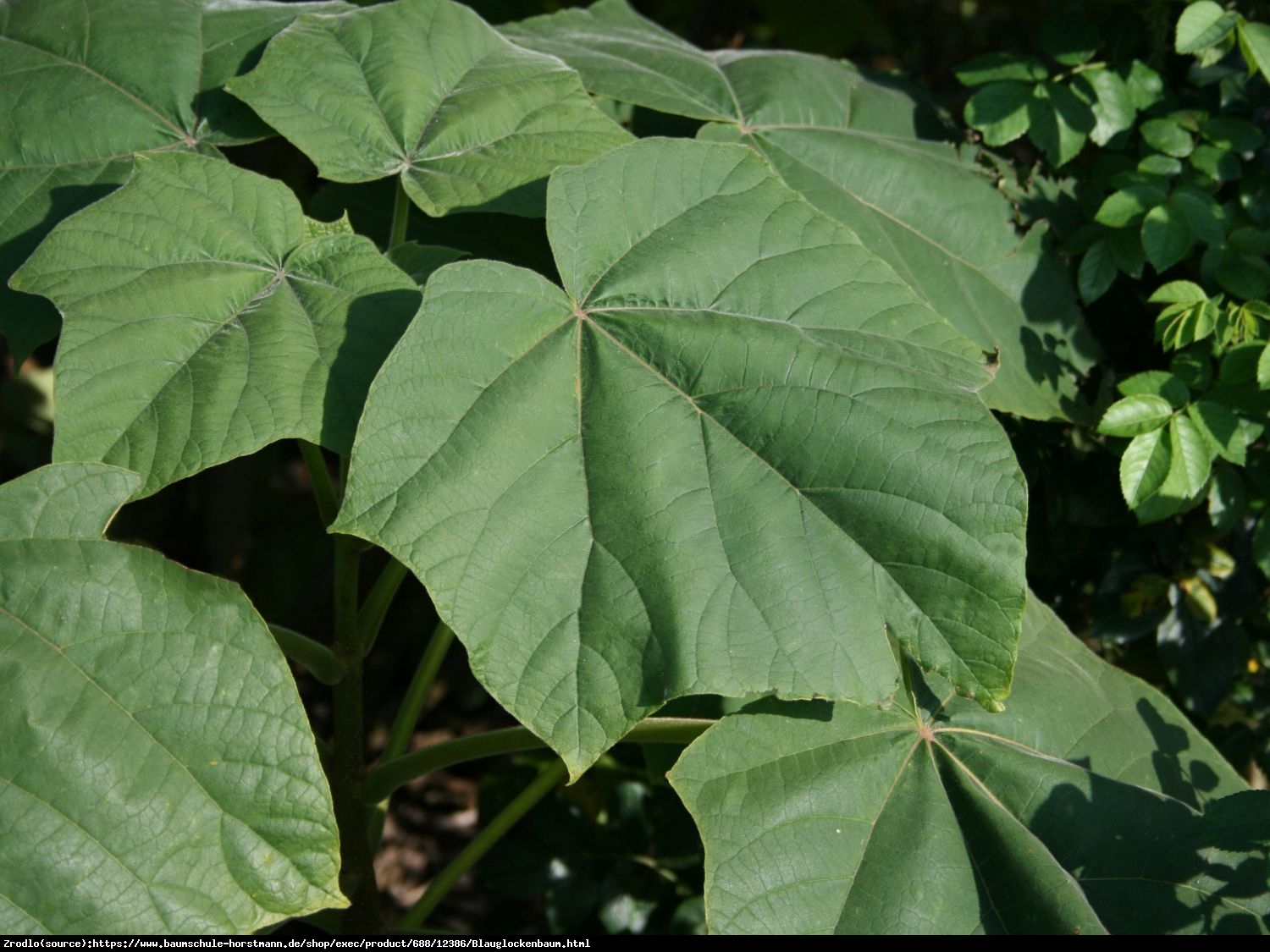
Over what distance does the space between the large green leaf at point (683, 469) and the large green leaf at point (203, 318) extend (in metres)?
0.13

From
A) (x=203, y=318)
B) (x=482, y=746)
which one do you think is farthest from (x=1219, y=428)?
(x=203, y=318)

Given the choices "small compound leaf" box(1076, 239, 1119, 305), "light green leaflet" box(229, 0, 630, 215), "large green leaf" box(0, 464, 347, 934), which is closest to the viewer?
"large green leaf" box(0, 464, 347, 934)

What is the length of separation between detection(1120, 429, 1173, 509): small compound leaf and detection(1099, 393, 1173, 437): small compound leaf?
0.07ft

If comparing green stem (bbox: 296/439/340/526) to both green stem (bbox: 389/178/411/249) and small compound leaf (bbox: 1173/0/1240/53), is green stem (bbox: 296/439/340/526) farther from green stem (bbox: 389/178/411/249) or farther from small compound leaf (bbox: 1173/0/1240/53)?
small compound leaf (bbox: 1173/0/1240/53)

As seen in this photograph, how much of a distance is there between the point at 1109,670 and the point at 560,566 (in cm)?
96

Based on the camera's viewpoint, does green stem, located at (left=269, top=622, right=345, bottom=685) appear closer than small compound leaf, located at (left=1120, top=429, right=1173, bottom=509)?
Yes

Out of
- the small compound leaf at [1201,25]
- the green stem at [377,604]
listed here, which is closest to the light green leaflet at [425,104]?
the green stem at [377,604]

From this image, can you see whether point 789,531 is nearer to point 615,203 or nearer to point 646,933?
point 615,203

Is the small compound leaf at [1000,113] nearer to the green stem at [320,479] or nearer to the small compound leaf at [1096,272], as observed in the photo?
the small compound leaf at [1096,272]

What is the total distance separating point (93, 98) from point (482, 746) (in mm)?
1115

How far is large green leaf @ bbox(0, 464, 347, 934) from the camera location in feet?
3.59

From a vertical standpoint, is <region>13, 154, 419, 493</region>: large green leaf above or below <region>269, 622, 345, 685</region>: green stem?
above

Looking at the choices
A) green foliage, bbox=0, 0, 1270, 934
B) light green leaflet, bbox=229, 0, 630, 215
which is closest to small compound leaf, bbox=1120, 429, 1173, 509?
green foliage, bbox=0, 0, 1270, 934

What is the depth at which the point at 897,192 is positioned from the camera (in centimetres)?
192
